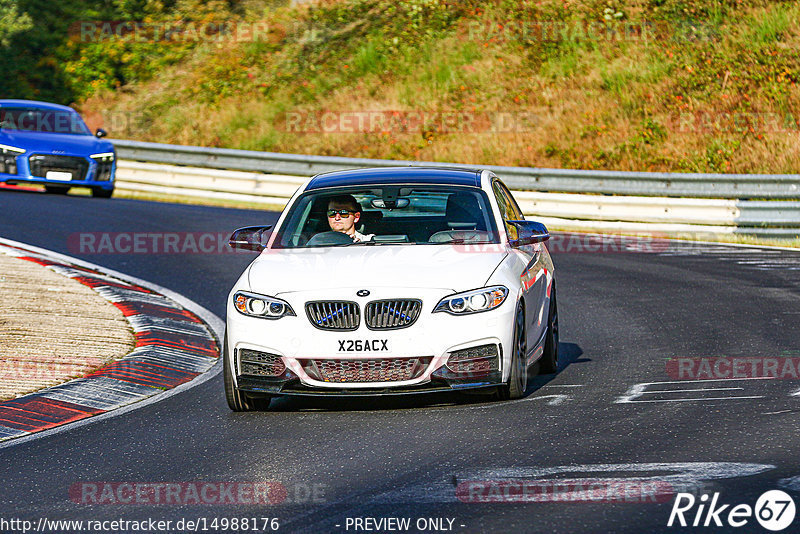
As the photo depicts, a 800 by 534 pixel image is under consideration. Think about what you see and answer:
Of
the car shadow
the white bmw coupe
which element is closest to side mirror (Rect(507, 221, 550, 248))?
the white bmw coupe

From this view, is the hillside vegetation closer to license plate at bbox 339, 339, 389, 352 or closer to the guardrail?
the guardrail

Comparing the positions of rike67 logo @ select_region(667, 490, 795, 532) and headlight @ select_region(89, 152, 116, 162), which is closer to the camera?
rike67 logo @ select_region(667, 490, 795, 532)

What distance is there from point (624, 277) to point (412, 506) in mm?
10342

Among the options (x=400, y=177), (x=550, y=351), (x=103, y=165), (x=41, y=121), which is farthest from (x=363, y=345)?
(x=41, y=121)

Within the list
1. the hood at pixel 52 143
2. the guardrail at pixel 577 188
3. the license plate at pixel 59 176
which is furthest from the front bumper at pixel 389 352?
the hood at pixel 52 143

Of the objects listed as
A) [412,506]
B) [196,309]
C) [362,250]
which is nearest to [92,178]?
[196,309]

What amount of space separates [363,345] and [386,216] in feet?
6.14

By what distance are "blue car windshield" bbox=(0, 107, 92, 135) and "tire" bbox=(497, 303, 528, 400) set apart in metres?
17.0

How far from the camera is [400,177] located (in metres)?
9.71

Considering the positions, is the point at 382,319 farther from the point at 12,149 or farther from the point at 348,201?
the point at 12,149

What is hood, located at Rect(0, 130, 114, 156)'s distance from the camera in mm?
22812

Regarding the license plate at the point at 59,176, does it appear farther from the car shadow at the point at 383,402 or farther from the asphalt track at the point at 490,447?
the car shadow at the point at 383,402

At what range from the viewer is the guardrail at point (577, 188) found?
19.5 metres

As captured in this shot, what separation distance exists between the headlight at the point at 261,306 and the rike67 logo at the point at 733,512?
3275mm
